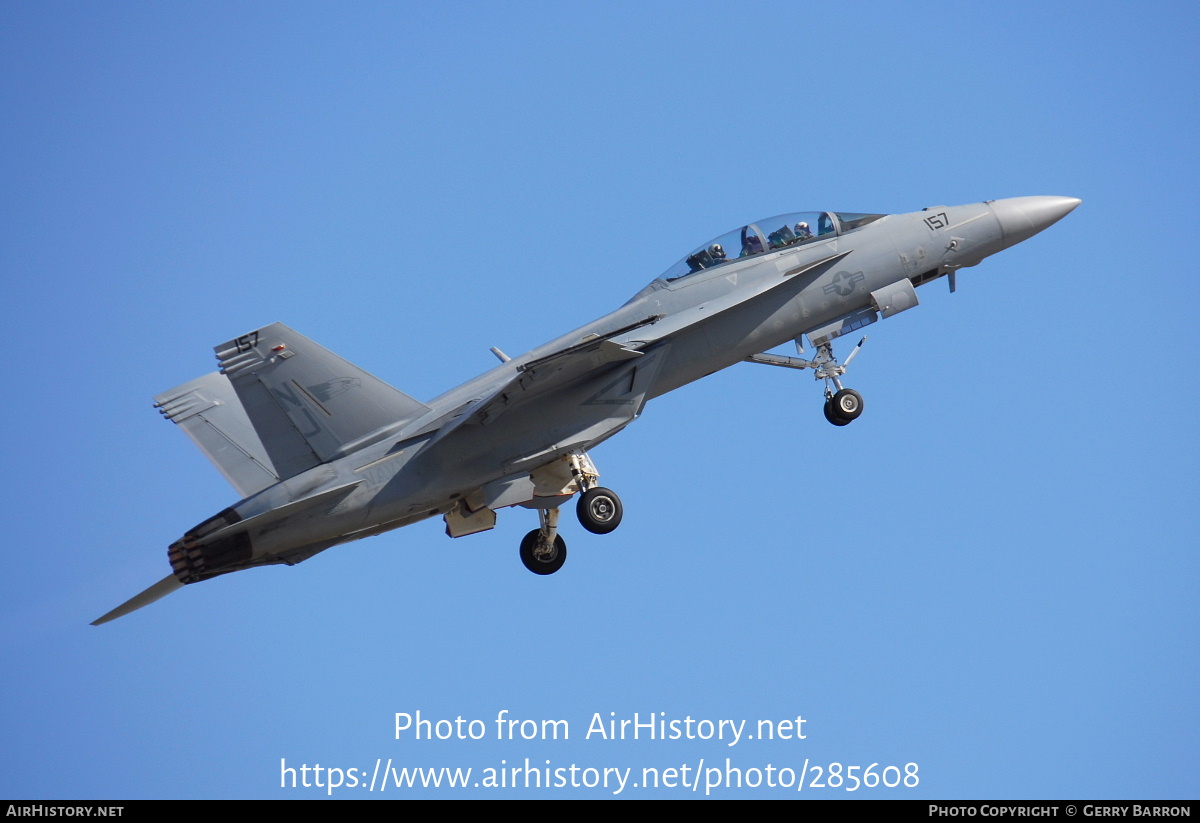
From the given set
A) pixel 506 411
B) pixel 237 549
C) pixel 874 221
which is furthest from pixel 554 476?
pixel 874 221

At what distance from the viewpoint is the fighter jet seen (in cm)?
1428

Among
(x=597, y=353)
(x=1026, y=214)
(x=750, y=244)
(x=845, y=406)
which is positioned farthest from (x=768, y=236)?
(x=1026, y=214)

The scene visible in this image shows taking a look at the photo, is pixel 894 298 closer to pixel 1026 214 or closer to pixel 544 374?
pixel 1026 214

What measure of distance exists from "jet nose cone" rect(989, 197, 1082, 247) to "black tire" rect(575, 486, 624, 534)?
20.3ft

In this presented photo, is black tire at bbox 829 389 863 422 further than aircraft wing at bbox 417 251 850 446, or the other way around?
black tire at bbox 829 389 863 422

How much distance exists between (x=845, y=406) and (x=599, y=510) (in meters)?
3.41

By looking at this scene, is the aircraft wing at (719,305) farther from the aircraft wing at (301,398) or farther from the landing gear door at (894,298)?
the aircraft wing at (301,398)

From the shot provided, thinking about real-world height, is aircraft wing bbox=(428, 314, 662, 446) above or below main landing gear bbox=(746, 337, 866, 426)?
below

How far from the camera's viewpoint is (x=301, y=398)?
14.3 meters

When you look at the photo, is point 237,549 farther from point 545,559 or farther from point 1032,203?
point 1032,203

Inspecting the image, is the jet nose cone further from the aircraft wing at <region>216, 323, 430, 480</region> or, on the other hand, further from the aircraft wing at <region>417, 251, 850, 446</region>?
the aircraft wing at <region>216, 323, 430, 480</region>

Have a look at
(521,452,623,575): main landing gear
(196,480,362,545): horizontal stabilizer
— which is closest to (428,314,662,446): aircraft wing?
(521,452,623,575): main landing gear

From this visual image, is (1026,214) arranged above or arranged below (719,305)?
above
